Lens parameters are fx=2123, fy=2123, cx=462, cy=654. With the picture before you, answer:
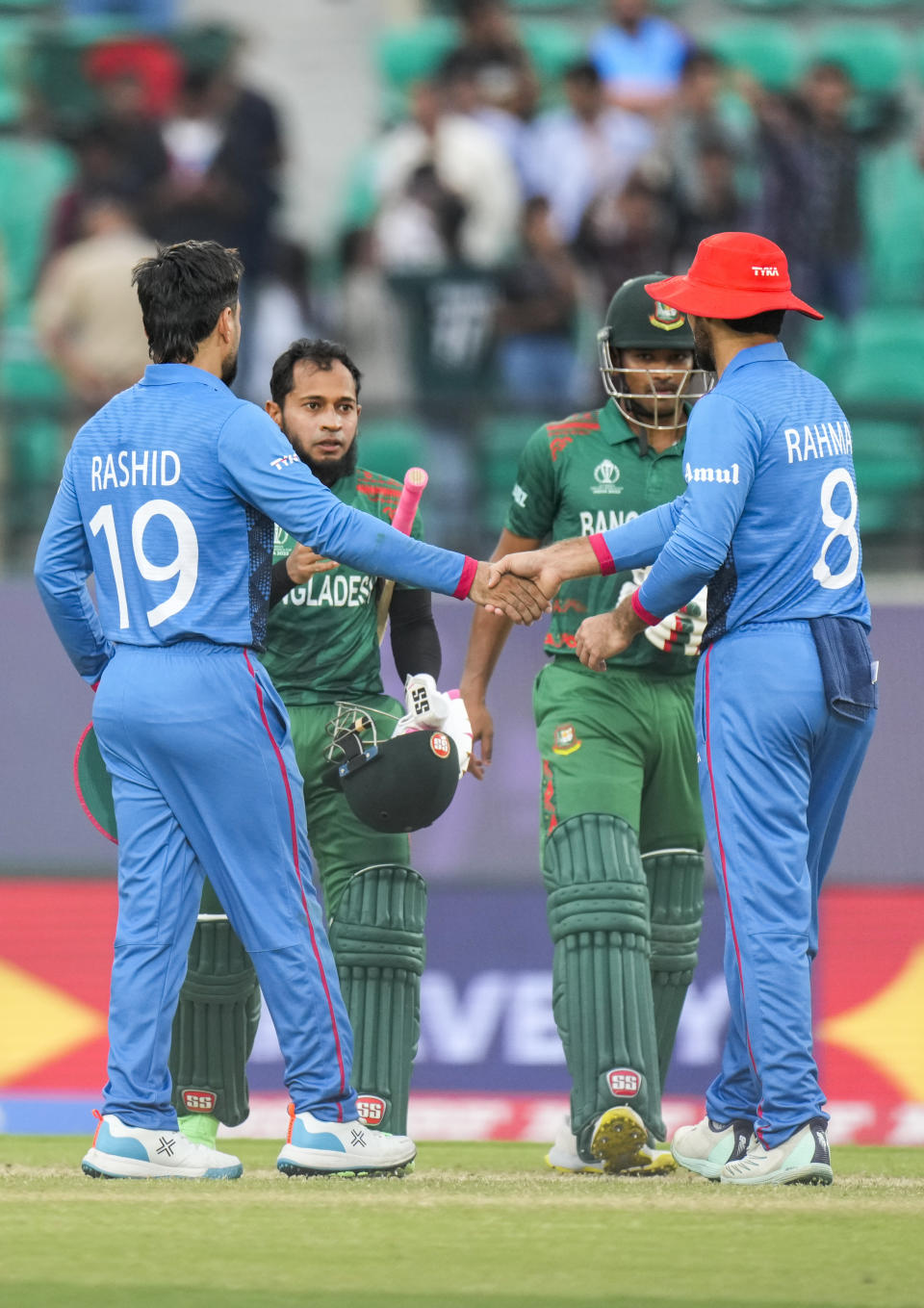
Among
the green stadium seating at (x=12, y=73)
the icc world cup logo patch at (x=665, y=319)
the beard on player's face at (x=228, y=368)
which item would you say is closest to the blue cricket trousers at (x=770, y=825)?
the icc world cup logo patch at (x=665, y=319)

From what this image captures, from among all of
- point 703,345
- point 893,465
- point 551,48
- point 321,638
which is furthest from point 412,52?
point 703,345

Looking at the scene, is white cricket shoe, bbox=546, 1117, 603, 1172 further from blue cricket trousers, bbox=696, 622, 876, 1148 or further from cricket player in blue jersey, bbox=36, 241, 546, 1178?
cricket player in blue jersey, bbox=36, 241, 546, 1178

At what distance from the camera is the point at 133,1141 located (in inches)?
184

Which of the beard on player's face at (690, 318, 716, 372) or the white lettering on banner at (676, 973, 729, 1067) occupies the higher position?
the beard on player's face at (690, 318, 716, 372)

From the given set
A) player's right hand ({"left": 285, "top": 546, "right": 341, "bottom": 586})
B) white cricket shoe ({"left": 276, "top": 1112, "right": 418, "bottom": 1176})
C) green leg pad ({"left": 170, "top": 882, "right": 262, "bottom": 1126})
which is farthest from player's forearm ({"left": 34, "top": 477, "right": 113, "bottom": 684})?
white cricket shoe ({"left": 276, "top": 1112, "right": 418, "bottom": 1176})

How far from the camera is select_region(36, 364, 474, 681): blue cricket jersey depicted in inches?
185

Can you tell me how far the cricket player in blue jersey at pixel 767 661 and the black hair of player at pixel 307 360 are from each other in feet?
3.14

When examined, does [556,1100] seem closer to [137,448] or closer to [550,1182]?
[550,1182]

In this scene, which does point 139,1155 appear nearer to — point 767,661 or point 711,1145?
point 711,1145

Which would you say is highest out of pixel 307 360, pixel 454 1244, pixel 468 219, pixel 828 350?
pixel 468 219

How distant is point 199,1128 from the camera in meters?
5.54

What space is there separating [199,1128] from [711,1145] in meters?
1.35

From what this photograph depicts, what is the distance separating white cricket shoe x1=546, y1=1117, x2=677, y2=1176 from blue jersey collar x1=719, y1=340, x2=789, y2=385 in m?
1.89

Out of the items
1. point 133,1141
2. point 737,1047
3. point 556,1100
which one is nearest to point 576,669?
point 737,1047
